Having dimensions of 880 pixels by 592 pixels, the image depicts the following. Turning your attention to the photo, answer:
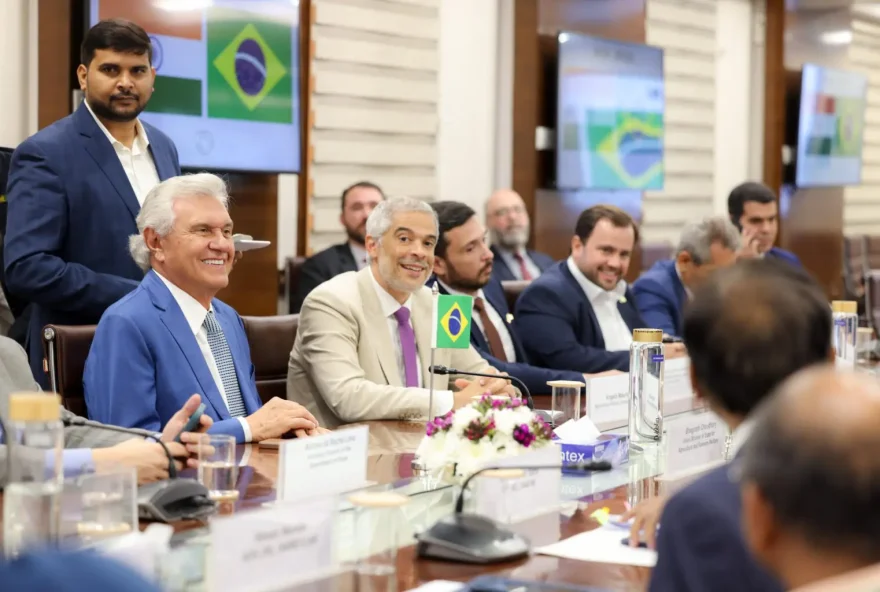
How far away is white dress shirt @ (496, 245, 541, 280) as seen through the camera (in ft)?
22.7

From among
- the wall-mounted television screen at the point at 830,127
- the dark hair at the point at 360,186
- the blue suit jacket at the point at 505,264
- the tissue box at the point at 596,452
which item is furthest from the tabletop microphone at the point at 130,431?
the wall-mounted television screen at the point at 830,127

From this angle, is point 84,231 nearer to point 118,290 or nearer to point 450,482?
point 118,290

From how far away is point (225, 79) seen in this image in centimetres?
559

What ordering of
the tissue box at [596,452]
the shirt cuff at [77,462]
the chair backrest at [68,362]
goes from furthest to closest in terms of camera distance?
the chair backrest at [68,362]
the tissue box at [596,452]
the shirt cuff at [77,462]

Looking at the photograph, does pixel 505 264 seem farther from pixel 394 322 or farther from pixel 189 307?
pixel 189 307

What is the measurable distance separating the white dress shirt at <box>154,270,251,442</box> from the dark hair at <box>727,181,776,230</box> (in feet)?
13.4

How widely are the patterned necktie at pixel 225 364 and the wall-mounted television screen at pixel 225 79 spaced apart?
7.22ft

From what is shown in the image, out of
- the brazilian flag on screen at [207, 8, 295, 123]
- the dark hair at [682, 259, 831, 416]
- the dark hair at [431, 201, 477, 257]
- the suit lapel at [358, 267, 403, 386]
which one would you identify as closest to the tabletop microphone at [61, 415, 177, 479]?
the dark hair at [682, 259, 831, 416]

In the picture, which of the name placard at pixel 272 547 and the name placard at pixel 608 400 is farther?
A: the name placard at pixel 608 400

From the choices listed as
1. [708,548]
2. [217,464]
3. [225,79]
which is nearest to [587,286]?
[225,79]

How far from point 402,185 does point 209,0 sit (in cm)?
182

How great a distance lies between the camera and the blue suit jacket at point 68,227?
362 cm

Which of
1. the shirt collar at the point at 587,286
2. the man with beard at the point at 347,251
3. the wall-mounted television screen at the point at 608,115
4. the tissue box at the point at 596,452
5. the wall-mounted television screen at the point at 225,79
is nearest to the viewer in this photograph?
the tissue box at the point at 596,452

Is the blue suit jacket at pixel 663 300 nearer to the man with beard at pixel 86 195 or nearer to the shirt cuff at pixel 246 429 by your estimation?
the man with beard at pixel 86 195
